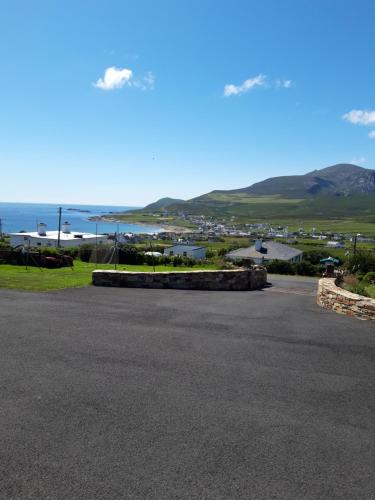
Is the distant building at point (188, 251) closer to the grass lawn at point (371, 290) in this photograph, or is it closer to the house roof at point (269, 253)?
the house roof at point (269, 253)

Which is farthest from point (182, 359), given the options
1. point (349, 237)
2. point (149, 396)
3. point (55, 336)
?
point (349, 237)

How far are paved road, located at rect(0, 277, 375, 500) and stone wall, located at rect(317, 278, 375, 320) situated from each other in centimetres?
125

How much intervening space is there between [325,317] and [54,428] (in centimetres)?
828

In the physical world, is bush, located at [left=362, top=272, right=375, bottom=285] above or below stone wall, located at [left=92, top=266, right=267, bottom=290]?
above

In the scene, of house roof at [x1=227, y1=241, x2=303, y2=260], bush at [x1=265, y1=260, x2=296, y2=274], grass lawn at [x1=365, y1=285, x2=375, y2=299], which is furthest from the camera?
house roof at [x1=227, y1=241, x2=303, y2=260]

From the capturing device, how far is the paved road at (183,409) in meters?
3.88

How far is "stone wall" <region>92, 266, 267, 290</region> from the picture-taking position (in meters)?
15.8

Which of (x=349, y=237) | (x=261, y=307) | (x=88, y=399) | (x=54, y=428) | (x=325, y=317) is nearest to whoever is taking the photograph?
(x=54, y=428)

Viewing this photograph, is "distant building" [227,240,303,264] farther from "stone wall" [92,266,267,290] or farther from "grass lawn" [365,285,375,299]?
"grass lawn" [365,285,375,299]

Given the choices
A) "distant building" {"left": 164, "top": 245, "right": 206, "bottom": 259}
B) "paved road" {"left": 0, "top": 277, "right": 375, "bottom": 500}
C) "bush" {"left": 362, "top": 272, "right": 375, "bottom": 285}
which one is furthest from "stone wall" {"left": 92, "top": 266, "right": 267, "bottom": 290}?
"distant building" {"left": 164, "top": 245, "right": 206, "bottom": 259}

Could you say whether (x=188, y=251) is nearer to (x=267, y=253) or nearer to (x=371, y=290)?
(x=267, y=253)

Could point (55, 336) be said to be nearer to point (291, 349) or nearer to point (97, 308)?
point (97, 308)

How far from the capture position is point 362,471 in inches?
164

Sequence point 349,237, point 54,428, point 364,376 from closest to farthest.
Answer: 1. point 54,428
2. point 364,376
3. point 349,237
